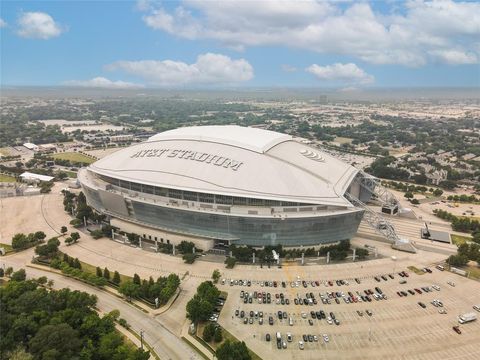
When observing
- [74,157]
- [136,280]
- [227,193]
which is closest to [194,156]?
[227,193]

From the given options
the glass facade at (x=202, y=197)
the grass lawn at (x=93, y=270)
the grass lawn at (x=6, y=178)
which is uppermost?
the glass facade at (x=202, y=197)

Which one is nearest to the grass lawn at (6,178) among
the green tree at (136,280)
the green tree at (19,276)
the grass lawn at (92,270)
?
the grass lawn at (92,270)

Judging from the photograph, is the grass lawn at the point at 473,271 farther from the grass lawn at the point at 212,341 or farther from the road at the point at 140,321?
the road at the point at 140,321

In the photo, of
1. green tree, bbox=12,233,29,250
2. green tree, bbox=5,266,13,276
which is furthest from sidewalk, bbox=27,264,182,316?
green tree, bbox=12,233,29,250

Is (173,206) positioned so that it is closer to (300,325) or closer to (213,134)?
(213,134)

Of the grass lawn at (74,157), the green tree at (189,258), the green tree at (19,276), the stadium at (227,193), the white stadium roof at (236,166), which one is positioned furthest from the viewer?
the grass lawn at (74,157)

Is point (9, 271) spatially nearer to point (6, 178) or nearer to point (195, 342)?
point (195, 342)
